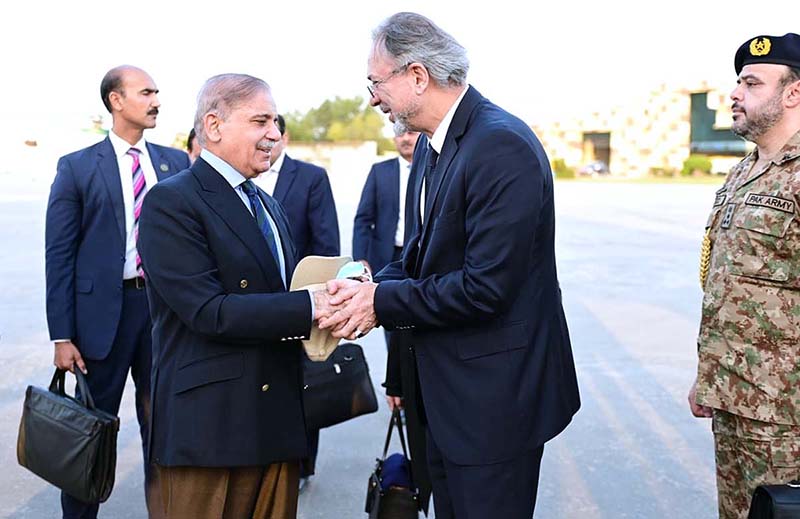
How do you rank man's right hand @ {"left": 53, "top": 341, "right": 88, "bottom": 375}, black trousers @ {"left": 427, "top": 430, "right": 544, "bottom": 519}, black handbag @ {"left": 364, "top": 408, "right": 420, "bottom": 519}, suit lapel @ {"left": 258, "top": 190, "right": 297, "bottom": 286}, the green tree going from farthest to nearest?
the green tree < man's right hand @ {"left": 53, "top": 341, "right": 88, "bottom": 375} < black handbag @ {"left": 364, "top": 408, "right": 420, "bottom": 519} < suit lapel @ {"left": 258, "top": 190, "right": 297, "bottom": 286} < black trousers @ {"left": 427, "top": 430, "right": 544, "bottom": 519}

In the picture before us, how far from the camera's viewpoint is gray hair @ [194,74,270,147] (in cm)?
244

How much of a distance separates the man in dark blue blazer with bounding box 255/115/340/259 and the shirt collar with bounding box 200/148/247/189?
7.27ft

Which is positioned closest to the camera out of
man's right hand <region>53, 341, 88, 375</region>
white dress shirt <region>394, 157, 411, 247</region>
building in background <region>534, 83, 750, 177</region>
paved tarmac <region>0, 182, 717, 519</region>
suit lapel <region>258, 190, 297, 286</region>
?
suit lapel <region>258, 190, 297, 286</region>

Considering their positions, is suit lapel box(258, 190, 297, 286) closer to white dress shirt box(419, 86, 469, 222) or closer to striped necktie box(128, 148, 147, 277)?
white dress shirt box(419, 86, 469, 222)

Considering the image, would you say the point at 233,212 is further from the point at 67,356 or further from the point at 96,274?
the point at 67,356

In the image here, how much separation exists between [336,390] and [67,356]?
3.87 feet

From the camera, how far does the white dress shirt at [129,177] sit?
3.69 metres

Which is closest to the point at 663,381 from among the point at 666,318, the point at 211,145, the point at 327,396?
the point at 666,318

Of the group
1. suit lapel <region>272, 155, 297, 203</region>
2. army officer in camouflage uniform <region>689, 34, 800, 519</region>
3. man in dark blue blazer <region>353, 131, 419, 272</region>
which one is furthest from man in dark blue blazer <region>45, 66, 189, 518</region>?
army officer in camouflage uniform <region>689, 34, 800, 519</region>

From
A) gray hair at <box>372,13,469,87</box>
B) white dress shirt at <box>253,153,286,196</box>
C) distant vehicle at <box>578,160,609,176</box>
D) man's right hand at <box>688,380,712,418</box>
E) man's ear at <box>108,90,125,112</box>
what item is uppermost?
gray hair at <box>372,13,469,87</box>

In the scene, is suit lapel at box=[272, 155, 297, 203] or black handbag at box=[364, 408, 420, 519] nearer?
black handbag at box=[364, 408, 420, 519]

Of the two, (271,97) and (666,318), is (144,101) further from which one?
(666,318)

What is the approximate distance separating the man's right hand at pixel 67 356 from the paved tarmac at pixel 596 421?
91cm

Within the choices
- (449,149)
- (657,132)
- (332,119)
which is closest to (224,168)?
(449,149)
